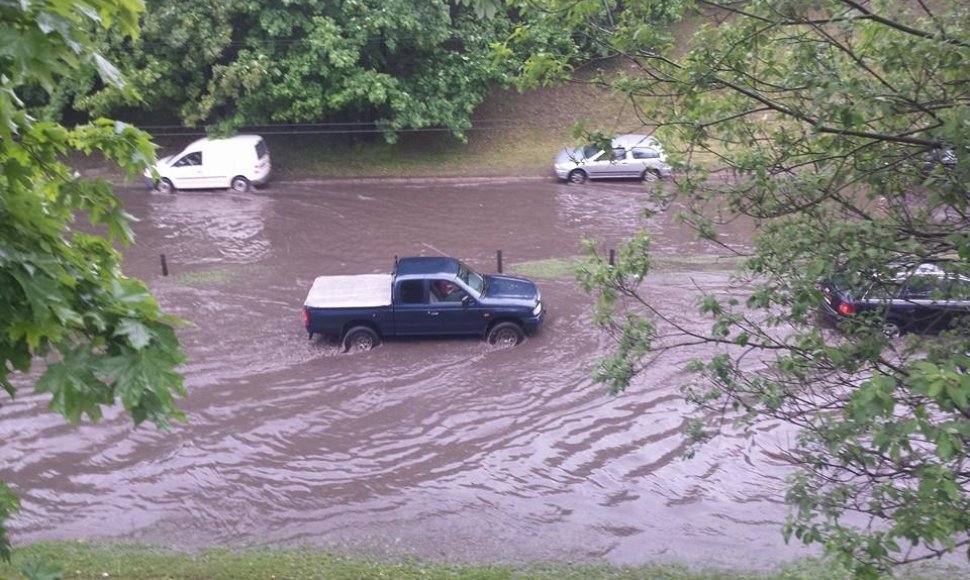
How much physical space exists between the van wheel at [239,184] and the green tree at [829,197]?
19.2 meters

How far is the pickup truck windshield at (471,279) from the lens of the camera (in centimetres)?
1532

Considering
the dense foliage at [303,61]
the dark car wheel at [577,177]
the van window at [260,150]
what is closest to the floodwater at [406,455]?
the van window at [260,150]

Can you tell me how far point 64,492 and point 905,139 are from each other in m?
10.4

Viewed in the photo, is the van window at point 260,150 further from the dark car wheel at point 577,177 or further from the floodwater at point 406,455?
the dark car wheel at point 577,177

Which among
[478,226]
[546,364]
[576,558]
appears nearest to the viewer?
[576,558]

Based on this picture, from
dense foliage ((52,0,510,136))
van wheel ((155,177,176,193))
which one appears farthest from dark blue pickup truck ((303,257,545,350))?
van wheel ((155,177,176,193))

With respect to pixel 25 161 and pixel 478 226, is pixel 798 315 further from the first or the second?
pixel 478 226

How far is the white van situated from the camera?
25.2 metres

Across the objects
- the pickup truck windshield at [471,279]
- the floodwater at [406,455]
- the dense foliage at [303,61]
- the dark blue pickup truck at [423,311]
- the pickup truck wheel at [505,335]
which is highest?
the dense foliage at [303,61]

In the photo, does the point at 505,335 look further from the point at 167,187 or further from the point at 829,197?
the point at 167,187

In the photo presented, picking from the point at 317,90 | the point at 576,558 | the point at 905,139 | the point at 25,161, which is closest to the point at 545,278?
the point at 576,558

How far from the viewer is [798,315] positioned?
562 cm

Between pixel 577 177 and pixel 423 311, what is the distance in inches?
477

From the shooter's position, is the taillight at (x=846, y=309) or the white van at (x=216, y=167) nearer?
the taillight at (x=846, y=309)
